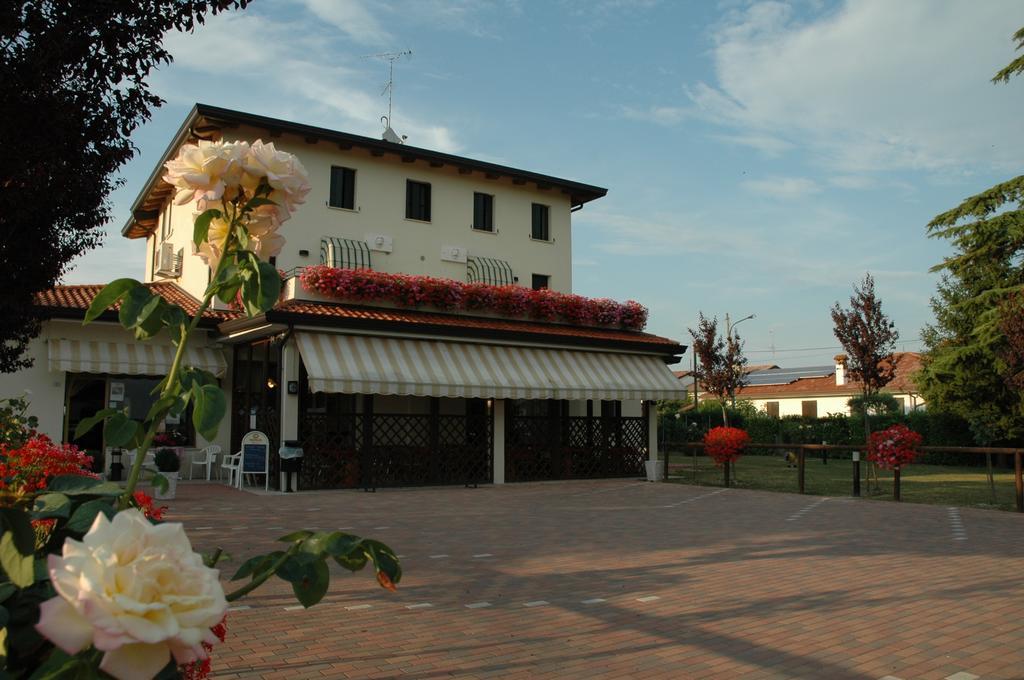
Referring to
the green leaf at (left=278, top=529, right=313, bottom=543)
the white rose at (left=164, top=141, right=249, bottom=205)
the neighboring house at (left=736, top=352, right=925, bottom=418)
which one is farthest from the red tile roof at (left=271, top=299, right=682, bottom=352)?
the neighboring house at (left=736, top=352, right=925, bottom=418)

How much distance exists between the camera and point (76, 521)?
5.89 feet

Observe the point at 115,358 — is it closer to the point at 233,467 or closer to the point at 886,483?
the point at 233,467

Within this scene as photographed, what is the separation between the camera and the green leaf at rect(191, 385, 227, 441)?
1.90 meters

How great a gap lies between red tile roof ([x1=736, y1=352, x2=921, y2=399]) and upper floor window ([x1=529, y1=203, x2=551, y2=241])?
22.6 metres

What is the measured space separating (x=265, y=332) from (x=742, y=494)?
1073 cm

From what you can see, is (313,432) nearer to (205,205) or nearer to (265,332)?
(265,332)

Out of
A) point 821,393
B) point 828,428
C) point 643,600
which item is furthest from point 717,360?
point 643,600

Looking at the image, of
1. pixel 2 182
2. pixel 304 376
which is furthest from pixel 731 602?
pixel 304 376

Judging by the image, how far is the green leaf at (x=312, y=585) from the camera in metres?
1.86

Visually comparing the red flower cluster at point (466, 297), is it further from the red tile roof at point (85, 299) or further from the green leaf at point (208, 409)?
the green leaf at point (208, 409)

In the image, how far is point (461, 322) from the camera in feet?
60.0

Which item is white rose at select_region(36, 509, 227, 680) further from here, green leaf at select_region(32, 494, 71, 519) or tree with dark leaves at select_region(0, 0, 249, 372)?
tree with dark leaves at select_region(0, 0, 249, 372)

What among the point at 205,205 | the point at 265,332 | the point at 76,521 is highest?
the point at 265,332

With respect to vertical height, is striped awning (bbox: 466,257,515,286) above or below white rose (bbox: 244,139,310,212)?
above
